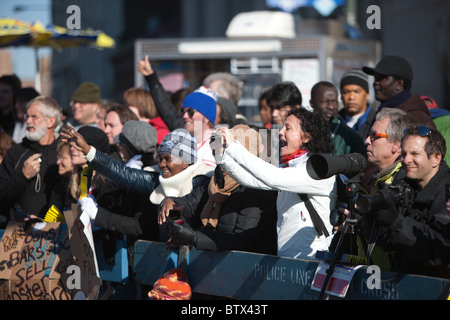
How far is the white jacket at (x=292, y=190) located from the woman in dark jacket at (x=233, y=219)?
0.20 metres

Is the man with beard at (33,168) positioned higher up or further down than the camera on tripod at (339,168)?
further down

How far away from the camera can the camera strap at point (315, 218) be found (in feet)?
16.1

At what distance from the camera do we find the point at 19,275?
21.5ft

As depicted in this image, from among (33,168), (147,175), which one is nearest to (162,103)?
(33,168)

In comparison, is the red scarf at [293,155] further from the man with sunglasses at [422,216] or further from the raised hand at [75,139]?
the raised hand at [75,139]

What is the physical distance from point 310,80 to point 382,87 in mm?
5249

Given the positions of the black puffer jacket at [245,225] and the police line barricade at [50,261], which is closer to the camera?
the black puffer jacket at [245,225]

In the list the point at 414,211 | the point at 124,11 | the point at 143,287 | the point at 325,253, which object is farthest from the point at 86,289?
the point at 124,11

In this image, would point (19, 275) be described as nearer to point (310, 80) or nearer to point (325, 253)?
point (325, 253)

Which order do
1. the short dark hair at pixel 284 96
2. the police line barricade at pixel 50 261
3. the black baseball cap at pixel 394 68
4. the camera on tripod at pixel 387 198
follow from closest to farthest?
the camera on tripod at pixel 387 198, the police line barricade at pixel 50 261, the black baseball cap at pixel 394 68, the short dark hair at pixel 284 96

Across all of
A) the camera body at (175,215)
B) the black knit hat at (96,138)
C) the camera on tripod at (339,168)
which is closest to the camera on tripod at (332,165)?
the camera on tripod at (339,168)

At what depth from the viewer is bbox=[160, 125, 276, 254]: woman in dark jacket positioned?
202 inches

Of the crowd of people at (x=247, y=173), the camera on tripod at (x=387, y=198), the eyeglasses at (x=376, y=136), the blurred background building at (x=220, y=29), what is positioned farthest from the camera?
the blurred background building at (x=220, y=29)

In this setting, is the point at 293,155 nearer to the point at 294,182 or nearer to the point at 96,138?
the point at 294,182
